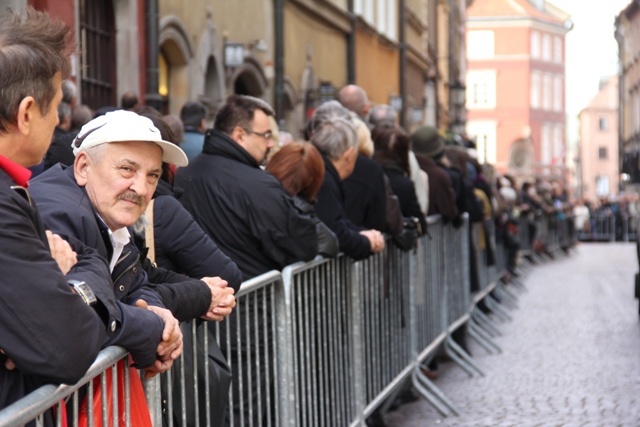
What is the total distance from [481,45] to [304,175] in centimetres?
9399

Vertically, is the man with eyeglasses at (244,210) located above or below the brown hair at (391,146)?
below

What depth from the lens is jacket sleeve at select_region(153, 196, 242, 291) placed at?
17.4ft

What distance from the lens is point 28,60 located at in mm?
3365

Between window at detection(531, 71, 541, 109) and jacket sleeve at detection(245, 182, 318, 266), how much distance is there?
96.1 m

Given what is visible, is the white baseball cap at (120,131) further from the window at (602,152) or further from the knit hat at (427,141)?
the window at (602,152)

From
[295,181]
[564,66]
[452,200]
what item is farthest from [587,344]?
[564,66]

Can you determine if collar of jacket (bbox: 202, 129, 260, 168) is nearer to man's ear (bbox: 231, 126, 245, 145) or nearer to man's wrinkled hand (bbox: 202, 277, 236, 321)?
Answer: man's ear (bbox: 231, 126, 245, 145)

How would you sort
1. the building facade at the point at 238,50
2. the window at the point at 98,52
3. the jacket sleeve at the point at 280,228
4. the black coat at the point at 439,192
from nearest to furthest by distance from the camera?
the jacket sleeve at the point at 280,228
the black coat at the point at 439,192
the window at the point at 98,52
the building facade at the point at 238,50

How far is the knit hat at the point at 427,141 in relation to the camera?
12.4 metres

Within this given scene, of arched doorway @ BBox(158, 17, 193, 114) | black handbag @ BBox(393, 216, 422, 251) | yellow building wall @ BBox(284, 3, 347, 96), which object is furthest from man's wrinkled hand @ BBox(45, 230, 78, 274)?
yellow building wall @ BBox(284, 3, 347, 96)

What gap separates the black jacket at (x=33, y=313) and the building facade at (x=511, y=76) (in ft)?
310

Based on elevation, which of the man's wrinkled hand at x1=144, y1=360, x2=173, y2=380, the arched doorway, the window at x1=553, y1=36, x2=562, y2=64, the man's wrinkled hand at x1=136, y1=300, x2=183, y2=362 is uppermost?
the window at x1=553, y1=36, x2=562, y2=64

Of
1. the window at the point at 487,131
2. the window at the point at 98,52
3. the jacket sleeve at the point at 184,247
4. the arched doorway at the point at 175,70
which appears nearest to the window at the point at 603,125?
the window at the point at 487,131

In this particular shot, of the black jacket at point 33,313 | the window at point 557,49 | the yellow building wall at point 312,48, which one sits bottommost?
the black jacket at point 33,313
